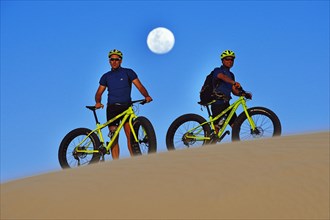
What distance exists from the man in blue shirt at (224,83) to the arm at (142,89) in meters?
1.30

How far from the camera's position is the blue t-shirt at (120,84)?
383 inches

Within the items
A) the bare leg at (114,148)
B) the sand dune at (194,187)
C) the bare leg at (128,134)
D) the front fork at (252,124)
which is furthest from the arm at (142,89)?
the front fork at (252,124)

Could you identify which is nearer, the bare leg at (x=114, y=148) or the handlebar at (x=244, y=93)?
the bare leg at (x=114, y=148)

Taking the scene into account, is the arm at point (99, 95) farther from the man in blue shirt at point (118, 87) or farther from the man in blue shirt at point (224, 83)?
the man in blue shirt at point (224, 83)

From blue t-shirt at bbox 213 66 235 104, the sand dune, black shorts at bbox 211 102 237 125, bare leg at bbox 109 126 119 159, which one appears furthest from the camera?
black shorts at bbox 211 102 237 125

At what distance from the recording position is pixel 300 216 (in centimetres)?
566

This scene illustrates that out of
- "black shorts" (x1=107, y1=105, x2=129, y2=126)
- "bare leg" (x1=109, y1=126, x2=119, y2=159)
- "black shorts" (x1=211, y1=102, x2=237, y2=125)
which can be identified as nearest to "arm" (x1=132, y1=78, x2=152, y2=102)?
"black shorts" (x1=107, y1=105, x2=129, y2=126)

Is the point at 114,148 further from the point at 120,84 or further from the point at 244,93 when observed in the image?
the point at 244,93

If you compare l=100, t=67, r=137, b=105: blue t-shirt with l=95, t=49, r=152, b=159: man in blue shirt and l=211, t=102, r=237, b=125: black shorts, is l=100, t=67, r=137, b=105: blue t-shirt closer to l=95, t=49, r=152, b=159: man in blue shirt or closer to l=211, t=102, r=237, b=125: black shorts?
l=95, t=49, r=152, b=159: man in blue shirt

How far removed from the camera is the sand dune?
5973 mm

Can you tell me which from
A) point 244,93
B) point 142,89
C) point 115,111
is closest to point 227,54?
point 244,93

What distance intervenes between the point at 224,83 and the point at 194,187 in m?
4.03

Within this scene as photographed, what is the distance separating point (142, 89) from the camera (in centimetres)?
972

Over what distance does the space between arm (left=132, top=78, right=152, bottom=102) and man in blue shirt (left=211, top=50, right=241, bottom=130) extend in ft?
4.26
